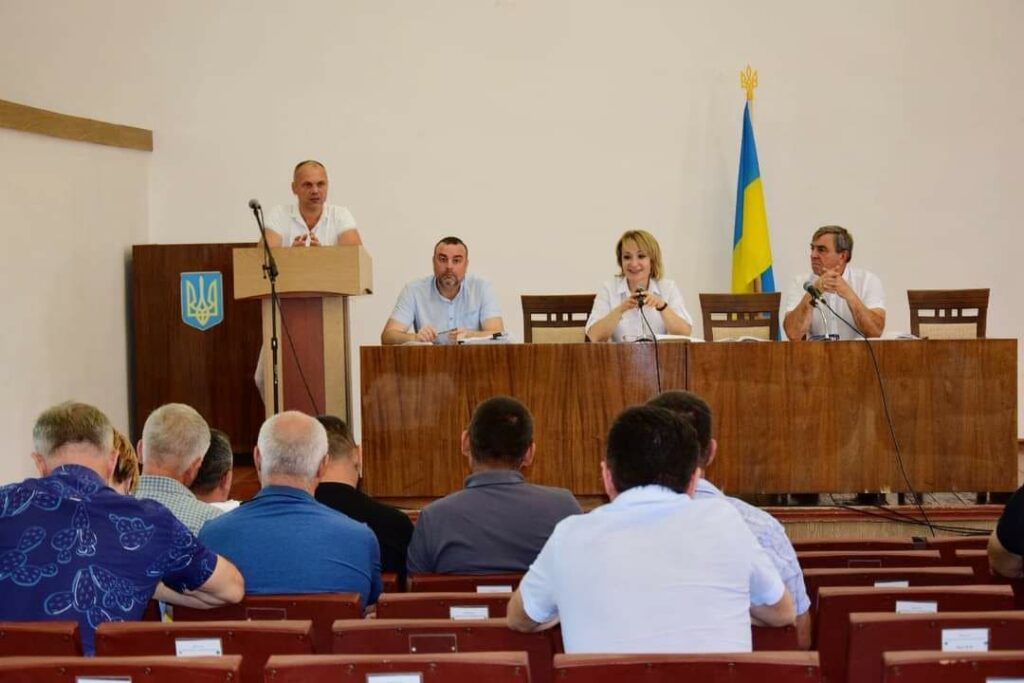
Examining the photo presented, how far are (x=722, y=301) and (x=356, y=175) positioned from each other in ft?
10.3

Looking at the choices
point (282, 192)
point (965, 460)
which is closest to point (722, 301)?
point (965, 460)

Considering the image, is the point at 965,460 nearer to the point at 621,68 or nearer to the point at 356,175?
the point at 621,68

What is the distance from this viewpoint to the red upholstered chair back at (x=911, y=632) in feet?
7.02

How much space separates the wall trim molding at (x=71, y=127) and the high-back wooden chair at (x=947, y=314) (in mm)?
4866

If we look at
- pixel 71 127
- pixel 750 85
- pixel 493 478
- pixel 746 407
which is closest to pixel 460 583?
pixel 493 478

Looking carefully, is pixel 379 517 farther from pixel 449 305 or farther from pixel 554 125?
pixel 554 125

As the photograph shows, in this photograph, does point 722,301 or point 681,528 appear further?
point 722,301

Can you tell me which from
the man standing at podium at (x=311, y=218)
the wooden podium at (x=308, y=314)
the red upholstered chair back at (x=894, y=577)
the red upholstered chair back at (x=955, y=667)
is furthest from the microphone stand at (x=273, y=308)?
the red upholstered chair back at (x=955, y=667)

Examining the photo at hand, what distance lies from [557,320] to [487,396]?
1.16 m

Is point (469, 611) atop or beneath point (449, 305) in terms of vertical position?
beneath

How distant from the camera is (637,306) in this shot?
19.1 ft

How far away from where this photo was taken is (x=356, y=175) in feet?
27.2

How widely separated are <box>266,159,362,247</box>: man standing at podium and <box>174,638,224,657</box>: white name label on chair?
13.5 feet

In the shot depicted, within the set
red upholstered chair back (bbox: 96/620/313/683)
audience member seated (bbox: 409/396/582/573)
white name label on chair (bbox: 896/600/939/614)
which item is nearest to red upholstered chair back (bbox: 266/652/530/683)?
red upholstered chair back (bbox: 96/620/313/683)
